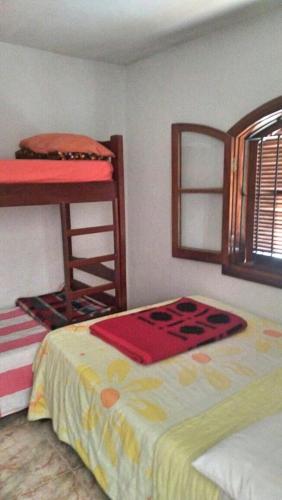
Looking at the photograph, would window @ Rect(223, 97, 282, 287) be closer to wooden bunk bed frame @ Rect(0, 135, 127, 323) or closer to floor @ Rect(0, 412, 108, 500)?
wooden bunk bed frame @ Rect(0, 135, 127, 323)

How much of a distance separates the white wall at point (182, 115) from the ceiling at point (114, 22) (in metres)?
0.12

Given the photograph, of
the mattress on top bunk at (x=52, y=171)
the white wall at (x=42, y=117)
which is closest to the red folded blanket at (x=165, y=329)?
the mattress on top bunk at (x=52, y=171)

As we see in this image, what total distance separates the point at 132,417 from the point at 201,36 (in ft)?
7.10

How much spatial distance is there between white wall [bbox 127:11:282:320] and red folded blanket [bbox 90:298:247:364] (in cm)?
30

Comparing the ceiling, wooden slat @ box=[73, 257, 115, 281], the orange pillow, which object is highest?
the ceiling

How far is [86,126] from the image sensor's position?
107 inches

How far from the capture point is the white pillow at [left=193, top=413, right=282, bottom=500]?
33.7 inches

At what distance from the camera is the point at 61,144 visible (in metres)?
1.94

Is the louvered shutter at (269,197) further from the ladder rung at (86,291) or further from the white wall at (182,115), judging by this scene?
the ladder rung at (86,291)

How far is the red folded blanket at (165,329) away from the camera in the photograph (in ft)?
5.42

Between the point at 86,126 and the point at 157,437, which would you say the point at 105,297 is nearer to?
the point at 86,126

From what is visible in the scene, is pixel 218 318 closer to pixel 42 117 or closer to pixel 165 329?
pixel 165 329

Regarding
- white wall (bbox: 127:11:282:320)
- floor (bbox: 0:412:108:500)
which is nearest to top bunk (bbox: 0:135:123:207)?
white wall (bbox: 127:11:282:320)

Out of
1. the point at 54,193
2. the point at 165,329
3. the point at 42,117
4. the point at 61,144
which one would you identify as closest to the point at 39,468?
the point at 165,329
